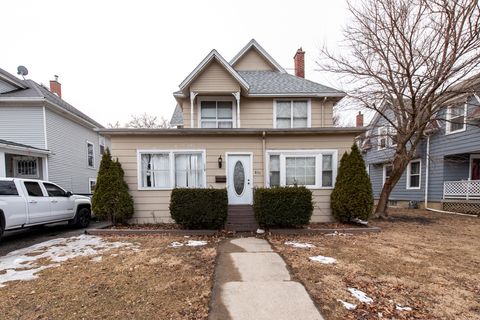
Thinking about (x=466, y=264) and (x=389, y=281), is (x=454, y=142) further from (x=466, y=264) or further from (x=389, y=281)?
(x=389, y=281)

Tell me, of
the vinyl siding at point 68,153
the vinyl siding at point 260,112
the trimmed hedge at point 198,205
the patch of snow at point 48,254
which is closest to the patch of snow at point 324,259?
the trimmed hedge at point 198,205

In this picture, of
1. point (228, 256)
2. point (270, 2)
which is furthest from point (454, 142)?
point (228, 256)

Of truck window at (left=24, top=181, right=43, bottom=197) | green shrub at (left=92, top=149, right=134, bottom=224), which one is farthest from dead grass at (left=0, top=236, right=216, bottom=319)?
truck window at (left=24, top=181, right=43, bottom=197)

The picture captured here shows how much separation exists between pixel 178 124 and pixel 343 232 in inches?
396

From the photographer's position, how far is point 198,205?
6551 mm

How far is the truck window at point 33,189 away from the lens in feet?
21.1

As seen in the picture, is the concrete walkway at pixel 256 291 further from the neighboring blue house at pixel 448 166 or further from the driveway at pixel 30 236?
the neighboring blue house at pixel 448 166

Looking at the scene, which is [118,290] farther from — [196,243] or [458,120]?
[458,120]

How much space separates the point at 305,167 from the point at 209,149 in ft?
11.5

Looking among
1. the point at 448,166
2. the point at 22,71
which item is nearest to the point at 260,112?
the point at 448,166

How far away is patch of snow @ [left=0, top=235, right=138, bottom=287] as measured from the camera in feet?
13.1

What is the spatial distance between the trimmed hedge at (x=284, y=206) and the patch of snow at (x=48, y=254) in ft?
11.7

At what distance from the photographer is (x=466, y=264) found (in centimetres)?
439

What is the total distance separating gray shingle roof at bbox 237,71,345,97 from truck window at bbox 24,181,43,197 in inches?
333
